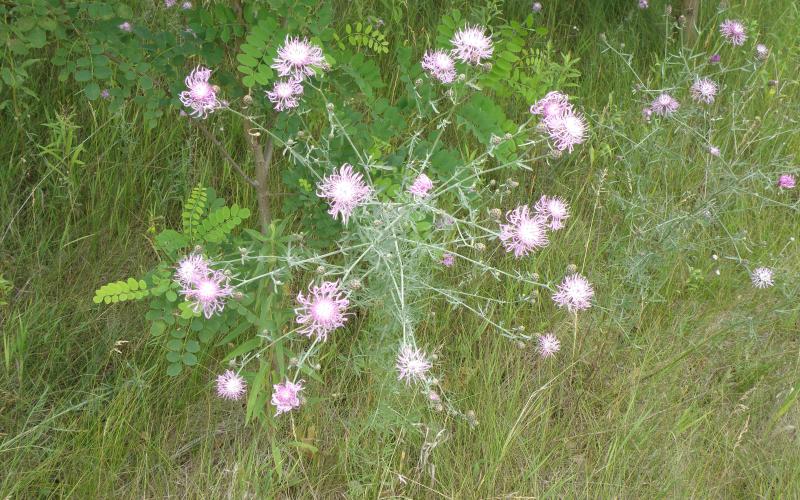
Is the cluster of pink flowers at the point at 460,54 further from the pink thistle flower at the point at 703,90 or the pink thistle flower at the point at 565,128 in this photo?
the pink thistle flower at the point at 703,90

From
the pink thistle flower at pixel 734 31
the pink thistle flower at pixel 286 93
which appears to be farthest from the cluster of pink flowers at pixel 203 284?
the pink thistle flower at pixel 734 31

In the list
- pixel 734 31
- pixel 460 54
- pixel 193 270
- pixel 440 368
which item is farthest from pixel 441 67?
pixel 734 31

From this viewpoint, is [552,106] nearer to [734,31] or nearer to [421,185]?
[421,185]

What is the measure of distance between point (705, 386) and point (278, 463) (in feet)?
4.99

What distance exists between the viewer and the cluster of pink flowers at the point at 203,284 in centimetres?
164

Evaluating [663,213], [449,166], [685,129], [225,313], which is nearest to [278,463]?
[225,313]

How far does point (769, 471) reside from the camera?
2219 millimetres

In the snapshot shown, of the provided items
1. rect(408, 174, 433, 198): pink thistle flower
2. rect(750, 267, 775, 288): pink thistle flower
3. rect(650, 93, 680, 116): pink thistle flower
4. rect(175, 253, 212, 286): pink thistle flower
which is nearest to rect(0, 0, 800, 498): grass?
rect(750, 267, 775, 288): pink thistle flower

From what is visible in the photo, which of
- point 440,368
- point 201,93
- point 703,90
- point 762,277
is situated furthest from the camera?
point 703,90

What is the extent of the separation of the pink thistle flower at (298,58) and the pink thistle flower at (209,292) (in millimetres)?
526

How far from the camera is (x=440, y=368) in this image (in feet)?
7.76

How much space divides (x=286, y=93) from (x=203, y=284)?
1.73 ft

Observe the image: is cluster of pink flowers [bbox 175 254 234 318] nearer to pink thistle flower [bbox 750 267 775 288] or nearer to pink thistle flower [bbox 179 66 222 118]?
pink thistle flower [bbox 179 66 222 118]

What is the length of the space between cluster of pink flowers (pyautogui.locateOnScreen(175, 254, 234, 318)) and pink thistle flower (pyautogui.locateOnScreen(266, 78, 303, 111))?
1.44 ft
